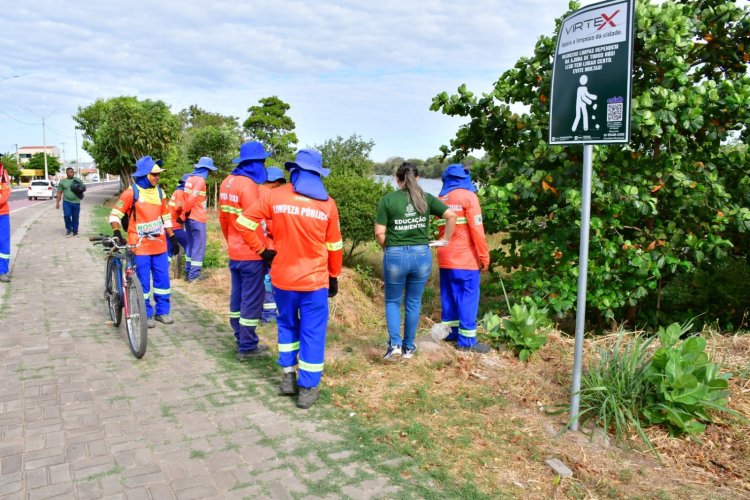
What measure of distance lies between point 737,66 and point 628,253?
9.15 ft

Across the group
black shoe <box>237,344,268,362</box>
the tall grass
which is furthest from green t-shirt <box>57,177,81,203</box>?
the tall grass

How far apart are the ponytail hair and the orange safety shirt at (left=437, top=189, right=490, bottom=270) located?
20.1 inches

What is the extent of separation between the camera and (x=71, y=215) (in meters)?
14.9

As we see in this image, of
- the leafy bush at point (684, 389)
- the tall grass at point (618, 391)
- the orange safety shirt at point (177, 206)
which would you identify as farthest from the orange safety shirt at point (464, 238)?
the orange safety shirt at point (177, 206)

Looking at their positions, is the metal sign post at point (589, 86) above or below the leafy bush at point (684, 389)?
above

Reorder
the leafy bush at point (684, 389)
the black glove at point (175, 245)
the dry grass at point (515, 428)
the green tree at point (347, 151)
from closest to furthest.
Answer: the dry grass at point (515, 428), the leafy bush at point (684, 389), the black glove at point (175, 245), the green tree at point (347, 151)

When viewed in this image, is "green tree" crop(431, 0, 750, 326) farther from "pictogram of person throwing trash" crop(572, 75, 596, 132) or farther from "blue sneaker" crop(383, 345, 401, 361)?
"pictogram of person throwing trash" crop(572, 75, 596, 132)

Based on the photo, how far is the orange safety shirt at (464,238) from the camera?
5.79 meters

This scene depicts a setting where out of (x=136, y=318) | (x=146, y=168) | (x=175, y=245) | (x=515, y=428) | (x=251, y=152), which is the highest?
(x=251, y=152)

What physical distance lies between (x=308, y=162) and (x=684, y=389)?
10.6 feet

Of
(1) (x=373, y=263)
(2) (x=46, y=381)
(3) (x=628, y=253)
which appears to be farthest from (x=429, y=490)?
(1) (x=373, y=263)

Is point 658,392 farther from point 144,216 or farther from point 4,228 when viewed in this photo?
point 4,228

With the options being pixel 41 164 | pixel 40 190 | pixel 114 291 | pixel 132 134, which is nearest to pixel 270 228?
pixel 114 291

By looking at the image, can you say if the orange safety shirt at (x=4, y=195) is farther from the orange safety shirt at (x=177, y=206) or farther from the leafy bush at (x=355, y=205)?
the leafy bush at (x=355, y=205)
